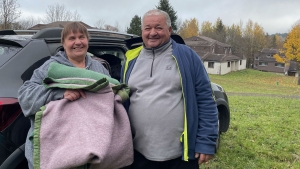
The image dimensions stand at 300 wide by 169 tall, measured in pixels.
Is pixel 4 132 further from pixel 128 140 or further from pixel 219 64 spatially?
pixel 219 64

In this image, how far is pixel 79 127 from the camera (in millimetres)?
1776

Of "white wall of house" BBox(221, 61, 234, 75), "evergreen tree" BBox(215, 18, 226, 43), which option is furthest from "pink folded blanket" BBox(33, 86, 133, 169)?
"evergreen tree" BBox(215, 18, 226, 43)

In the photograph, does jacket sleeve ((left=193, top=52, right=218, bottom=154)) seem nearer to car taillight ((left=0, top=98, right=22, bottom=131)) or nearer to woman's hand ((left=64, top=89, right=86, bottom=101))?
woman's hand ((left=64, top=89, right=86, bottom=101))

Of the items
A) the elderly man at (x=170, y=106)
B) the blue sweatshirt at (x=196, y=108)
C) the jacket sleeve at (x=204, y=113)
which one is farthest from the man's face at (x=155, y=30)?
the jacket sleeve at (x=204, y=113)

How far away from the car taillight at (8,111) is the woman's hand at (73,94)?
0.52 meters

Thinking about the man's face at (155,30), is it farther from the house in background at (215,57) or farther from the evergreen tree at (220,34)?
the evergreen tree at (220,34)

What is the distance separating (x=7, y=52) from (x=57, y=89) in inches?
33.6

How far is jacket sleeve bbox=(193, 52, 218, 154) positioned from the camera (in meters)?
2.22

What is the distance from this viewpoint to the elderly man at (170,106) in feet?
7.23

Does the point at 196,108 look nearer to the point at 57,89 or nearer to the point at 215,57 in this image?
the point at 57,89

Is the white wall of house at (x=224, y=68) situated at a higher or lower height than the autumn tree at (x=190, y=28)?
lower

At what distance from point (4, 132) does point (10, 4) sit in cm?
2213

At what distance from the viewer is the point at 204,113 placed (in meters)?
2.25

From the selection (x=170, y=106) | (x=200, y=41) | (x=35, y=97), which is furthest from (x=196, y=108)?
(x=200, y=41)
